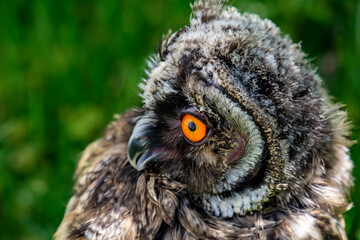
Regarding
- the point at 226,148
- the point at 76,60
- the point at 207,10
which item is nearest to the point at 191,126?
the point at 226,148

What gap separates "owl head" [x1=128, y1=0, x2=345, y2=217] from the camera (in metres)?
1.90

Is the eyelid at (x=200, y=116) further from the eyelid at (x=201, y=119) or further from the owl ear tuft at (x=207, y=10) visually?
the owl ear tuft at (x=207, y=10)

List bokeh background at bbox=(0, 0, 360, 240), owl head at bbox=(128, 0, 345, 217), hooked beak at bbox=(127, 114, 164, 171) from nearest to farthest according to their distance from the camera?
owl head at bbox=(128, 0, 345, 217)
hooked beak at bbox=(127, 114, 164, 171)
bokeh background at bbox=(0, 0, 360, 240)

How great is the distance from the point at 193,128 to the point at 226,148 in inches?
6.0

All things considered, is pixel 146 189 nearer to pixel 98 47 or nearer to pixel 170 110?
pixel 170 110

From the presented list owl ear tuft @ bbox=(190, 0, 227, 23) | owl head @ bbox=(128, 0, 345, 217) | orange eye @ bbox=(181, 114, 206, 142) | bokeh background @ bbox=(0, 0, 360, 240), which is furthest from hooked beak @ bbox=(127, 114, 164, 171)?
bokeh background @ bbox=(0, 0, 360, 240)

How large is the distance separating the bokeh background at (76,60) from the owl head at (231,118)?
184 cm

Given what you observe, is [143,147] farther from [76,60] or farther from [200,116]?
[76,60]

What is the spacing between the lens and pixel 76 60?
4.19 metres

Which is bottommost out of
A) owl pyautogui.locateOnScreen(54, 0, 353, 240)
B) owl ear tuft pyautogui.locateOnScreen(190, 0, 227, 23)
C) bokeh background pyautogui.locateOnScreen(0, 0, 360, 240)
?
owl pyautogui.locateOnScreen(54, 0, 353, 240)

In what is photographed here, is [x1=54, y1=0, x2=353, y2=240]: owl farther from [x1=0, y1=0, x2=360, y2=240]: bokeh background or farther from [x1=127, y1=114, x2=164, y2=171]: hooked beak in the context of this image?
Result: [x1=0, y1=0, x2=360, y2=240]: bokeh background

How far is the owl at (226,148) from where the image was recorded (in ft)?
6.27

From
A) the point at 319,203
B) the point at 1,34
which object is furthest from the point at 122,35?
the point at 319,203

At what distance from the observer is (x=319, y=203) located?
215cm
